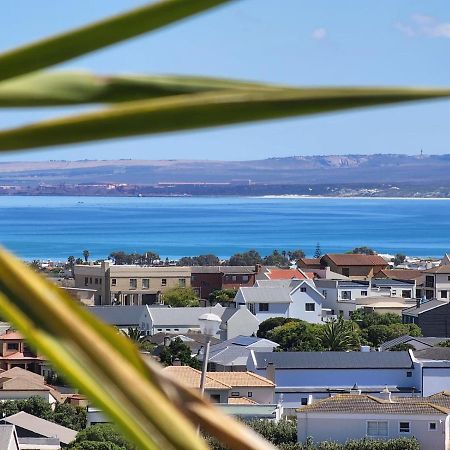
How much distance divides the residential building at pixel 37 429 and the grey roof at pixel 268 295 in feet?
66.9

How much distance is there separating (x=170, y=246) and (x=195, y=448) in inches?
4136

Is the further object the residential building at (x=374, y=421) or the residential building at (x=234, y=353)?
the residential building at (x=234, y=353)

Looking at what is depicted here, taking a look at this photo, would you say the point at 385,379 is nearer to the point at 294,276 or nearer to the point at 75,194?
the point at 294,276

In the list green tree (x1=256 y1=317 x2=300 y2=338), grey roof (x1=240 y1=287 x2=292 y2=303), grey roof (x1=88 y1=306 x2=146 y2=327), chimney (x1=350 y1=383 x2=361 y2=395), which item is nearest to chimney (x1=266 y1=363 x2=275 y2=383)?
chimney (x1=350 y1=383 x2=361 y2=395)

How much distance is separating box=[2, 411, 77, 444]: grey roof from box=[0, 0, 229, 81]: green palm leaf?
66.5 ft

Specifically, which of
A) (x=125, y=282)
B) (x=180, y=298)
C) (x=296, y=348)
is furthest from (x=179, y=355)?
(x=125, y=282)

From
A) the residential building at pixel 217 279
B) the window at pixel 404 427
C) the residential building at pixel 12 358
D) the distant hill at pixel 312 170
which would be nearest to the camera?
the window at pixel 404 427

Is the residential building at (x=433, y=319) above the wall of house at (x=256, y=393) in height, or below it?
above

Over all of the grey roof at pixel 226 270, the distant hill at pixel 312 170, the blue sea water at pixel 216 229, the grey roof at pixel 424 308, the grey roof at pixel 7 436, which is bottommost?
the grey roof at pixel 7 436

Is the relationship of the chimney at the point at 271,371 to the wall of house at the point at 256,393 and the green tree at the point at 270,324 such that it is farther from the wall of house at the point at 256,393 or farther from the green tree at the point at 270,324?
the green tree at the point at 270,324

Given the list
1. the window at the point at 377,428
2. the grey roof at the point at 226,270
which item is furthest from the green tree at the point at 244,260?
the window at the point at 377,428

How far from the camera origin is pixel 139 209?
584ft

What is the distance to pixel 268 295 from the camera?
42.1 m

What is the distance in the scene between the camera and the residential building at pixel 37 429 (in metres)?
20.3
